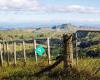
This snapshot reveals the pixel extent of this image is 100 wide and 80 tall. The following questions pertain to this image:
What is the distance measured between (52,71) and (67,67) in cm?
78

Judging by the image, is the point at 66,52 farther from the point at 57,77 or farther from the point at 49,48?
the point at 49,48

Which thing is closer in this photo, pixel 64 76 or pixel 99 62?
pixel 64 76

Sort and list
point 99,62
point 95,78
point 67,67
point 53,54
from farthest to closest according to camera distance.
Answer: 1. point 53,54
2. point 99,62
3. point 67,67
4. point 95,78

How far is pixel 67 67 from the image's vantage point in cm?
1270

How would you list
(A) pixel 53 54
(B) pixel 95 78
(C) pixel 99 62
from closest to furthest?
1. (B) pixel 95 78
2. (C) pixel 99 62
3. (A) pixel 53 54

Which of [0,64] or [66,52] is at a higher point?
[66,52]

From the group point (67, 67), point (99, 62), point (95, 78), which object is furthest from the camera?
point (99, 62)

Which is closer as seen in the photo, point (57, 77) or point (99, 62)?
point (57, 77)

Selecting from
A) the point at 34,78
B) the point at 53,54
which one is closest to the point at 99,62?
the point at 34,78

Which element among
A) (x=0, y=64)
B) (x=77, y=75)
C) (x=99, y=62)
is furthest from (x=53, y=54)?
(x=77, y=75)

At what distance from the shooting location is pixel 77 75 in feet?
39.9

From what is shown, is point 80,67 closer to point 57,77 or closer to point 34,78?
point 57,77

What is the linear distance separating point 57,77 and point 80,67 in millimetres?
1131

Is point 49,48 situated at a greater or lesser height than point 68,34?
lesser
